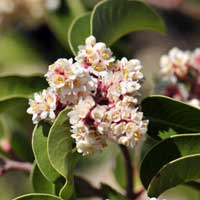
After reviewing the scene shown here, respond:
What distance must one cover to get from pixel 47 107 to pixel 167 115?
32 centimetres

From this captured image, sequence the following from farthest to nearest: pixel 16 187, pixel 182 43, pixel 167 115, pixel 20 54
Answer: pixel 182 43, pixel 20 54, pixel 16 187, pixel 167 115

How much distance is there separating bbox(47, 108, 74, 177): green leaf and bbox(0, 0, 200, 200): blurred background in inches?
25.7

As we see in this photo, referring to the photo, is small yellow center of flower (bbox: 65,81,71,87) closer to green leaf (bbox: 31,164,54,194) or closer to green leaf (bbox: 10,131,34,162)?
green leaf (bbox: 31,164,54,194)

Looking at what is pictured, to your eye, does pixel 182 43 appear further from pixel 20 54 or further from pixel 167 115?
pixel 167 115

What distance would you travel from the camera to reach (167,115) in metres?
1.77

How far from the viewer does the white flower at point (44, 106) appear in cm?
164

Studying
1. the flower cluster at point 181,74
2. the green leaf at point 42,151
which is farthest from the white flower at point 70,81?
the flower cluster at point 181,74

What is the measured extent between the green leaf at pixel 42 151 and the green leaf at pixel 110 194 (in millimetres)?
187

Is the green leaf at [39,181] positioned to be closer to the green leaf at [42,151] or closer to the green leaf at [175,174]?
the green leaf at [42,151]

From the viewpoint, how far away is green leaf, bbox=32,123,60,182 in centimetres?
170

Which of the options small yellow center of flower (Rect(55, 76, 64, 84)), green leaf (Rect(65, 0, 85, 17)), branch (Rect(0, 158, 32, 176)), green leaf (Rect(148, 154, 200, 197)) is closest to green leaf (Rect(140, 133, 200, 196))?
green leaf (Rect(148, 154, 200, 197))

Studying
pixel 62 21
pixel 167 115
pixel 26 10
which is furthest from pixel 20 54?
pixel 167 115

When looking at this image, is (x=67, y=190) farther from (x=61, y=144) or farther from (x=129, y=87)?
(x=129, y=87)

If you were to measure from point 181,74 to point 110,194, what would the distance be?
0.56 m
